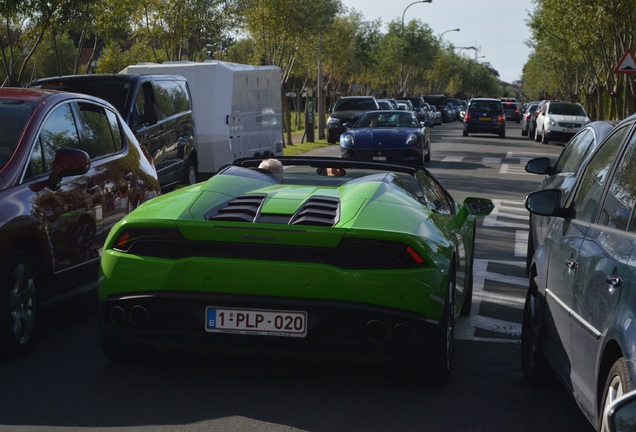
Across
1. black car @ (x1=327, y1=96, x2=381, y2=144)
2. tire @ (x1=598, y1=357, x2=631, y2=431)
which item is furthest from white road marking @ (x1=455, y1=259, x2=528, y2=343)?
black car @ (x1=327, y1=96, x2=381, y2=144)

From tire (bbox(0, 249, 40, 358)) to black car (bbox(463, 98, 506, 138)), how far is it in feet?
142

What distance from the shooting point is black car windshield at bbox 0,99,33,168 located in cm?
728

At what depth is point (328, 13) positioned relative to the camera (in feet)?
172

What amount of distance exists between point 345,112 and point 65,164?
112ft

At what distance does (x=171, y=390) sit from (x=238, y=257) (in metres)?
0.82

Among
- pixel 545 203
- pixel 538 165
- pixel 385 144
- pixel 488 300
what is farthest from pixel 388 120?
pixel 545 203

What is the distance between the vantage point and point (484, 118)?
162 ft

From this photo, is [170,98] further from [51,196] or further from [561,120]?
[561,120]

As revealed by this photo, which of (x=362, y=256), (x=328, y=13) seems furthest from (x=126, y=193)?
(x=328, y=13)

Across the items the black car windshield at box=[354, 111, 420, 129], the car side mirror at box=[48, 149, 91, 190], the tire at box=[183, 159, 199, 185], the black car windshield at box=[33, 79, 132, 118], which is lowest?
the black car windshield at box=[354, 111, 420, 129]

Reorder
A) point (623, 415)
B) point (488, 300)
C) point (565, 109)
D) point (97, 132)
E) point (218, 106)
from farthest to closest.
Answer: point (565, 109), point (218, 106), point (488, 300), point (97, 132), point (623, 415)

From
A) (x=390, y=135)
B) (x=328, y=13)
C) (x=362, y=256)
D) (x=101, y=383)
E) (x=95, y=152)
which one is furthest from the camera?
(x=328, y=13)

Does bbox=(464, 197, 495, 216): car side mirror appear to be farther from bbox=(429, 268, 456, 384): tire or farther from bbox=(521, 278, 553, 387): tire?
bbox=(429, 268, 456, 384): tire

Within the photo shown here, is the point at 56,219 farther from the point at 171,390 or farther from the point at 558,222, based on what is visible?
the point at 558,222
